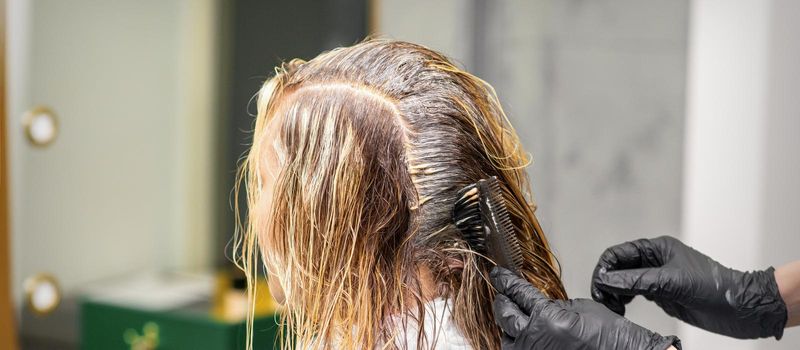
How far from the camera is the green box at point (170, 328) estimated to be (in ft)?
6.72

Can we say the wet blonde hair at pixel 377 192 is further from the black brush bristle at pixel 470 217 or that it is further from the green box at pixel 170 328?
the green box at pixel 170 328

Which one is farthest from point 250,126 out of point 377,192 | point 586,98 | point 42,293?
point 377,192

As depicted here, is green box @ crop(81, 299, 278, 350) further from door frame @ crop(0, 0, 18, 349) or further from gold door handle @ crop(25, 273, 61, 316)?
door frame @ crop(0, 0, 18, 349)

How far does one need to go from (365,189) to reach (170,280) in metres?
1.55

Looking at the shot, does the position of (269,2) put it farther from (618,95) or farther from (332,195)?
(332,195)

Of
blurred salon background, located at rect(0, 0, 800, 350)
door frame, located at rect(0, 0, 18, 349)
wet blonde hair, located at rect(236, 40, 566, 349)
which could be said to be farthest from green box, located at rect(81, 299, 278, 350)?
wet blonde hair, located at rect(236, 40, 566, 349)

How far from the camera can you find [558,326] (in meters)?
0.92

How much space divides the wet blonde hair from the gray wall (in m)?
0.84

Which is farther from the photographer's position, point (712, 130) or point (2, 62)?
point (2, 62)

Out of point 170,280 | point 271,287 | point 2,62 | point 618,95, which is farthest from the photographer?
point 170,280

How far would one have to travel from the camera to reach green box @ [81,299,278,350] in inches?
80.7

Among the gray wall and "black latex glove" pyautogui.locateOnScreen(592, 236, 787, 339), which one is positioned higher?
the gray wall

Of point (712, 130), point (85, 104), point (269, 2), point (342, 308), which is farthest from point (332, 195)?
point (85, 104)

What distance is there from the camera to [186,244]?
247 centimetres
